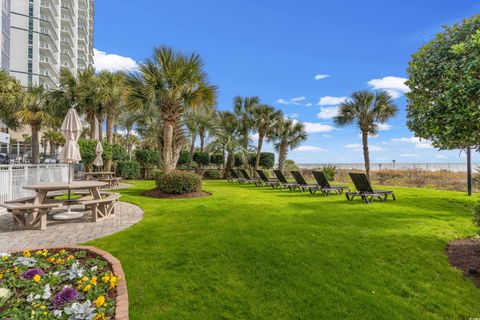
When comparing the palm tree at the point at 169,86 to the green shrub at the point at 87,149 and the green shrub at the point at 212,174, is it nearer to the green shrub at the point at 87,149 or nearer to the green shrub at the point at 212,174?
the green shrub at the point at 87,149

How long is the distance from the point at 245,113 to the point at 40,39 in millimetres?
45979

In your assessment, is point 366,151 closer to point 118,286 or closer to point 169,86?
point 169,86

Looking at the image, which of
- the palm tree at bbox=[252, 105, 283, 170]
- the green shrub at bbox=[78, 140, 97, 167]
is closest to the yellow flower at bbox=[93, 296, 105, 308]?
the green shrub at bbox=[78, 140, 97, 167]

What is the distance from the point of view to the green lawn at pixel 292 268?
3047 millimetres

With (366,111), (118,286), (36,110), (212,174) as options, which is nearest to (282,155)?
(212,174)

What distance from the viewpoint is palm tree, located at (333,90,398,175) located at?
62.9 feet

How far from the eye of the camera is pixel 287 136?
24359 mm

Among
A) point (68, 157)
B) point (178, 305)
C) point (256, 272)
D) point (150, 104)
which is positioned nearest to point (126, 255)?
point (178, 305)

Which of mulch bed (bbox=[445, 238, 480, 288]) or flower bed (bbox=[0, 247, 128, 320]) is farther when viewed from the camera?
mulch bed (bbox=[445, 238, 480, 288])

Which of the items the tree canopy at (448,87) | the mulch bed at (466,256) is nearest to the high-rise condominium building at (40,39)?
the tree canopy at (448,87)

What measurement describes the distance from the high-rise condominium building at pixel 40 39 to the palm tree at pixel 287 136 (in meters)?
43.9

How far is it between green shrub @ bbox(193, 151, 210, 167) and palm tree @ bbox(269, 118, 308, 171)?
6234 millimetres

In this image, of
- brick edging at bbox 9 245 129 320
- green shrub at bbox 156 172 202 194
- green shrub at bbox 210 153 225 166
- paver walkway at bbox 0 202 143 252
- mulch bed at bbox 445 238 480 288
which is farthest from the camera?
green shrub at bbox 210 153 225 166

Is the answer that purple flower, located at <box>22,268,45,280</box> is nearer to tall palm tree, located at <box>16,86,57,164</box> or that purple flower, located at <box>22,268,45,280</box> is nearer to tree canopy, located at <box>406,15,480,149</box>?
tree canopy, located at <box>406,15,480,149</box>
